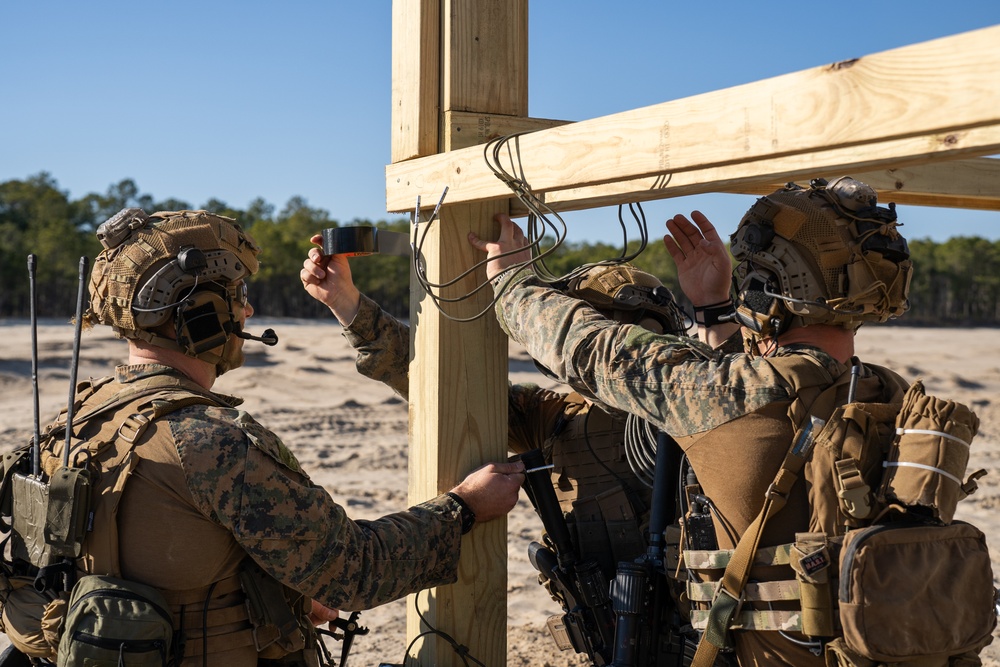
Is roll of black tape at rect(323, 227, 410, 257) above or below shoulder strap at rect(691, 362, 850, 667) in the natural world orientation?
above

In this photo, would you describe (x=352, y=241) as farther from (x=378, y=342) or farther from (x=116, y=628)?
(x=116, y=628)

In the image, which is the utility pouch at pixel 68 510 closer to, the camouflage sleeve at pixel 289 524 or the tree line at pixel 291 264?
the camouflage sleeve at pixel 289 524

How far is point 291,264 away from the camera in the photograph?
40.1 meters

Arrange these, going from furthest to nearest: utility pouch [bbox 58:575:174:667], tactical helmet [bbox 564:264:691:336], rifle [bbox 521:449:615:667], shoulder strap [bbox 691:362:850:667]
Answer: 1. tactical helmet [bbox 564:264:691:336]
2. rifle [bbox 521:449:615:667]
3. utility pouch [bbox 58:575:174:667]
4. shoulder strap [bbox 691:362:850:667]

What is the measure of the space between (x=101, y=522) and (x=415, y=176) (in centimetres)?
140

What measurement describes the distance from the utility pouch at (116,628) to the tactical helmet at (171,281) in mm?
Result: 766

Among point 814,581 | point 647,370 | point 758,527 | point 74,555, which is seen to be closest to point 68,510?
point 74,555

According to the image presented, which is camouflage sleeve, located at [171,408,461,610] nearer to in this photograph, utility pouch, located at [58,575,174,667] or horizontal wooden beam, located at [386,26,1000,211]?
utility pouch, located at [58,575,174,667]

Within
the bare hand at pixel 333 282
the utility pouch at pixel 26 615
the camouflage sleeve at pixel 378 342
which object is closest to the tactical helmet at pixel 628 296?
the camouflage sleeve at pixel 378 342

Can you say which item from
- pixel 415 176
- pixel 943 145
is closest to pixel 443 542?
pixel 415 176

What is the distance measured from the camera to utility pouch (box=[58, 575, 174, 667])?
2.54m

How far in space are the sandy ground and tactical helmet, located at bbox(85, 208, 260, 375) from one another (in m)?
3.17

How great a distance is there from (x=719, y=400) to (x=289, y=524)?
4.02ft

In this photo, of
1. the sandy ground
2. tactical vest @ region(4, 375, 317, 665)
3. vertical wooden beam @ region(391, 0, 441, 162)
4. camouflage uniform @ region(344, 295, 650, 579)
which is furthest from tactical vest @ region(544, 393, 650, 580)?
the sandy ground
